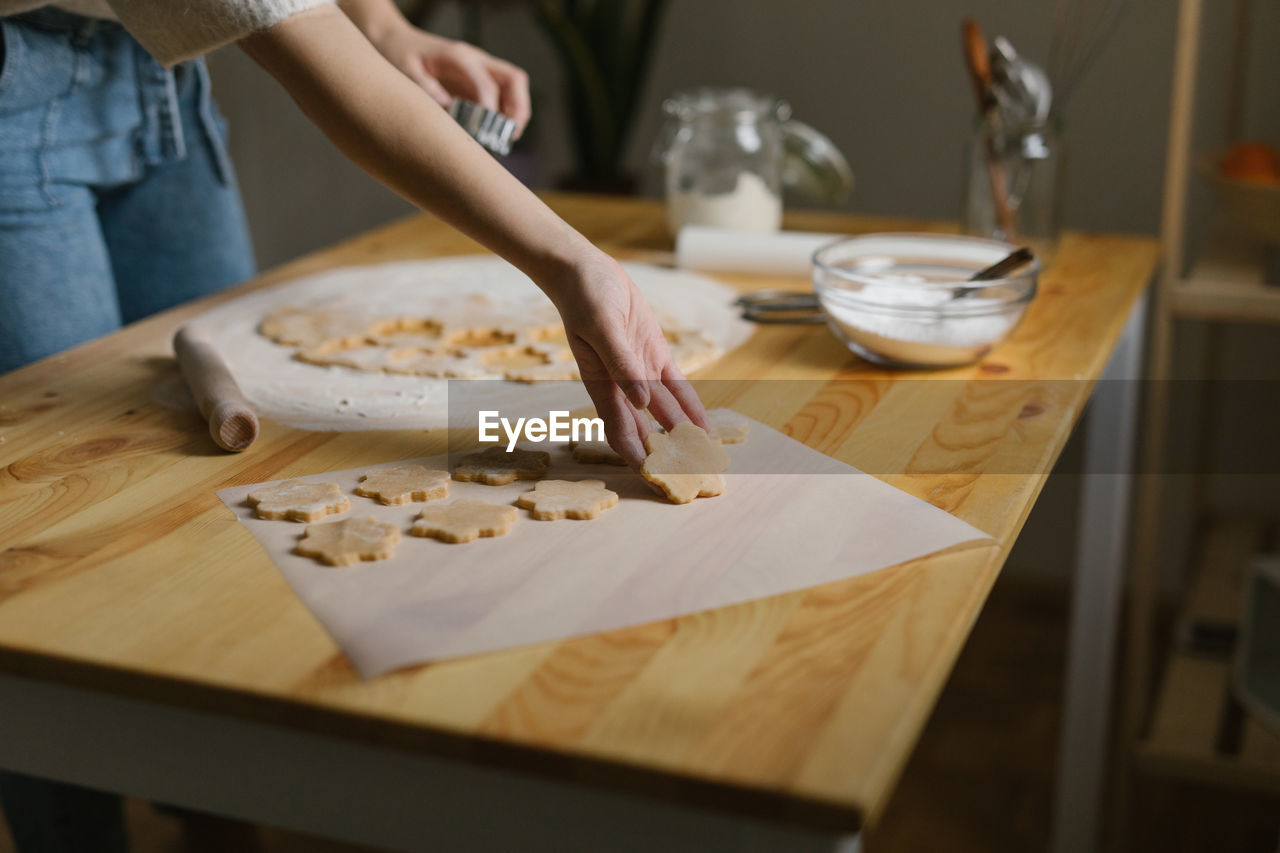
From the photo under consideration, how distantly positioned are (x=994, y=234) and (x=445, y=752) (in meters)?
1.09

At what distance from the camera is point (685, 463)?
770mm

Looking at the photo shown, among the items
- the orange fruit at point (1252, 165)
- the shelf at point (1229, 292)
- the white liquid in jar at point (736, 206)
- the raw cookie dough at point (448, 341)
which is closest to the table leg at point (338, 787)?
the raw cookie dough at point (448, 341)

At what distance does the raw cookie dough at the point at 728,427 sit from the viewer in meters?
0.87

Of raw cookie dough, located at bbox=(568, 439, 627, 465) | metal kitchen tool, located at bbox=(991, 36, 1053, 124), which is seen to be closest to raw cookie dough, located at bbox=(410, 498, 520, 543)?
raw cookie dough, located at bbox=(568, 439, 627, 465)

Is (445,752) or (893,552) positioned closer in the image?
(445,752)

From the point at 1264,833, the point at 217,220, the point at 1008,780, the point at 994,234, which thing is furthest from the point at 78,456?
the point at 1264,833

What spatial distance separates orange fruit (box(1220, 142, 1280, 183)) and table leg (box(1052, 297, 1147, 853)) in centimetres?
22

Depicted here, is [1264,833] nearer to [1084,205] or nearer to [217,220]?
[1084,205]

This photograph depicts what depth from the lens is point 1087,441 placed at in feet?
4.48

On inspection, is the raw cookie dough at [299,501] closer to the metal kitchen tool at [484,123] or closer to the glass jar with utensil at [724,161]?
the metal kitchen tool at [484,123]

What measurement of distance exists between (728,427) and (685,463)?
0.39 feet

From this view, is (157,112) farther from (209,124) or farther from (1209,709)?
(1209,709)

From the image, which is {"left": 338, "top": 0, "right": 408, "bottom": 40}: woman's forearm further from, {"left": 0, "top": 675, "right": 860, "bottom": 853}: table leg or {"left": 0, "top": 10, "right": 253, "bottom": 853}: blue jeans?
{"left": 0, "top": 675, "right": 860, "bottom": 853}: table leg

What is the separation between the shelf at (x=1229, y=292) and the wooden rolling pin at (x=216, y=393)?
111 cm
